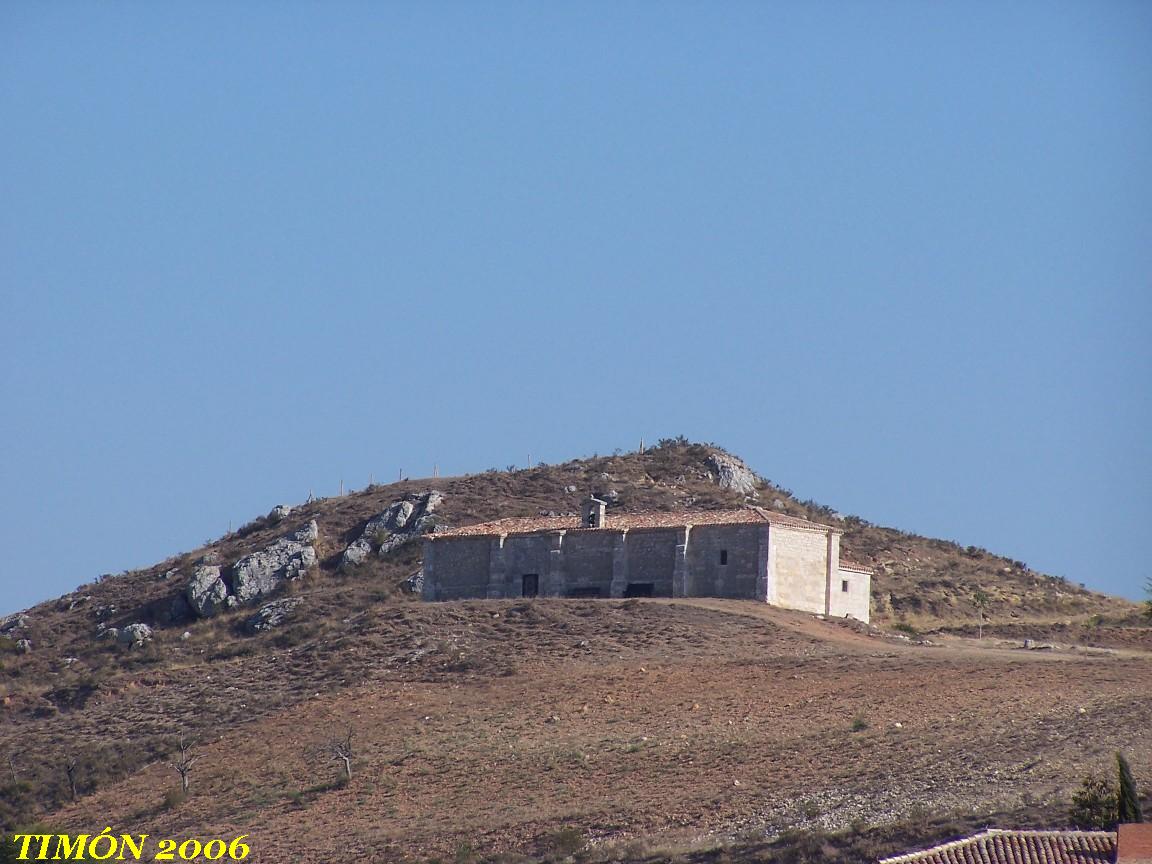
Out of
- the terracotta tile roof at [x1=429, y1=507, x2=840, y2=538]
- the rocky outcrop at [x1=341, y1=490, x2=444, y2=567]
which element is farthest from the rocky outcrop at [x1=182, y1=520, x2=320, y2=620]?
the terracotta tile roof at [x1=429, y1=507, x2=840, y2=538]

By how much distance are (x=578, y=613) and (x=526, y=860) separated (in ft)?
81.9

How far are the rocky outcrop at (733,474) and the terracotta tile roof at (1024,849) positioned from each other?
55.1 meters

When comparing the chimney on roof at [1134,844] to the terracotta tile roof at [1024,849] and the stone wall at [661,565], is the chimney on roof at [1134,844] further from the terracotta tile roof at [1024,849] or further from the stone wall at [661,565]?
the stone wall at [661,565]

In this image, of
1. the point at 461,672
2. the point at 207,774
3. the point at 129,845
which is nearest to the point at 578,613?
the point at 461,672

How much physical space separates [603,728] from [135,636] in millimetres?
35331

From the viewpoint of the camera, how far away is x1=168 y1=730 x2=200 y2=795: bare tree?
2419 inches

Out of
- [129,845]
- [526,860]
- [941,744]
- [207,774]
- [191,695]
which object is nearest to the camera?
[526,860]

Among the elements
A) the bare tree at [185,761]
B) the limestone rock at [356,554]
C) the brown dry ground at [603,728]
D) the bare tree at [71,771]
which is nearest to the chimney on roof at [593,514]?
the brown dry ground at [603,728]

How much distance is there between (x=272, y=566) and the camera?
9219 centimetres

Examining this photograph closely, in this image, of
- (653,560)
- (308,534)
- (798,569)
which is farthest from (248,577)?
(798,569)

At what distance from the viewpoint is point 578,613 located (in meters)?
73.1

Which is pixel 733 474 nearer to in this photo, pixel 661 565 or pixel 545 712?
pixel 661 565

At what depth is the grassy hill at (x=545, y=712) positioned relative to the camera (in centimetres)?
5103

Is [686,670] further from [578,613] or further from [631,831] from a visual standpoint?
[631,831]
